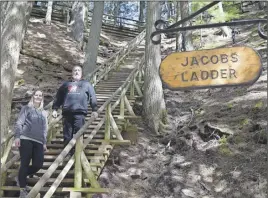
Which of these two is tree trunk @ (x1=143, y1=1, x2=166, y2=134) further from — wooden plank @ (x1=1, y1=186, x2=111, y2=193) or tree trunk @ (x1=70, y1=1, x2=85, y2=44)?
tree trunk @ (x1=70, y1=1, x2=85, y2=44)

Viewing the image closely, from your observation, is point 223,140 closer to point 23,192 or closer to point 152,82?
point 152,82

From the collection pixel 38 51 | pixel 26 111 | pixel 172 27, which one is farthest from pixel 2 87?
pixel 38 51

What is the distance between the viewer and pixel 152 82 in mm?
10664

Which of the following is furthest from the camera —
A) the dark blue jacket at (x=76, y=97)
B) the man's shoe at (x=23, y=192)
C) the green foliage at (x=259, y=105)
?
the green foliage at (x=259, y=105)

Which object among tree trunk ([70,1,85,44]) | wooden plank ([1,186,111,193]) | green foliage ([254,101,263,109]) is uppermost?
tree trunk ([70,1,85,44])

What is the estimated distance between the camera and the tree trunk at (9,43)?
21.8ft

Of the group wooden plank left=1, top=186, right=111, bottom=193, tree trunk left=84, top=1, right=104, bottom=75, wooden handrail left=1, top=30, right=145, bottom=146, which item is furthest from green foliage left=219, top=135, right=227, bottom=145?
tree trunk left=84, top=1, right=104, bottom=75

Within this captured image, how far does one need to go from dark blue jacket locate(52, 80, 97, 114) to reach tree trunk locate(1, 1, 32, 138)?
0.88 m

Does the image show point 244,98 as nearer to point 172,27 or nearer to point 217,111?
point 217,111

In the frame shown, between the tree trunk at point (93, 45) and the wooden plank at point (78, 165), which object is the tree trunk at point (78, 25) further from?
the wooden plank at point (78, 165)

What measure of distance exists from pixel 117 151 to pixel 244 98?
3.71 metres

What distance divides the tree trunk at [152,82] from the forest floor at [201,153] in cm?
41

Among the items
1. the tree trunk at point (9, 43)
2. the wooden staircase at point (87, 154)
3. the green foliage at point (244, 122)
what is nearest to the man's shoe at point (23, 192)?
the wooden staircase at point (87, 154)

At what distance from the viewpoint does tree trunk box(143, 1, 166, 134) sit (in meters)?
10.4
